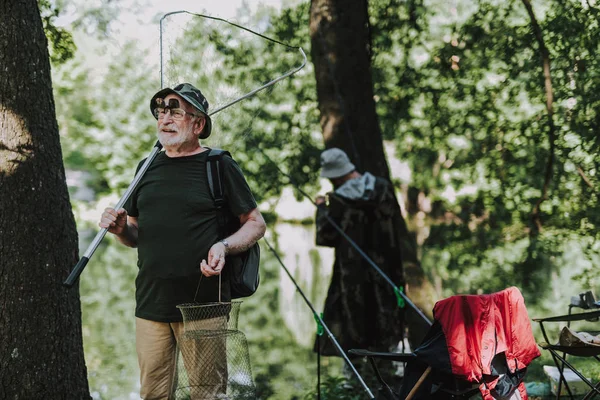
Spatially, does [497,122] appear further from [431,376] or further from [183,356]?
[183,356]

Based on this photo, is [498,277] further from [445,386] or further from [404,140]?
[445,386]

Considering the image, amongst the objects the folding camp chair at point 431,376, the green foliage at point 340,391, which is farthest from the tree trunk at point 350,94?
the folding camp chair at point 431,376

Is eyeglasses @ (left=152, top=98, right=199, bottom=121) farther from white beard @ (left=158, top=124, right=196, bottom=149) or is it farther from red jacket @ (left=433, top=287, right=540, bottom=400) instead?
red jacket @ (left=433, top=287, right=540, bottom=400)

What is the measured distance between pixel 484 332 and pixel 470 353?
0.14 m

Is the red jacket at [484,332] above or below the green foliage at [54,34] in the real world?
below

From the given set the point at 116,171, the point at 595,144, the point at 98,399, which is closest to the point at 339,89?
the point at 595,144

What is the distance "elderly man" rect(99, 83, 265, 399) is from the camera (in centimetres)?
366

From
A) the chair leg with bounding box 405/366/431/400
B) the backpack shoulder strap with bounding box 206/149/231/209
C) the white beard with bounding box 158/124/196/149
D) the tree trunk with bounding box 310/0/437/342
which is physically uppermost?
the tree trunk with bounding box 310/0/437/342

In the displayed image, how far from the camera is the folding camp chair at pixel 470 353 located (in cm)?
383

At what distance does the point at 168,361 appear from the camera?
12.3 feet

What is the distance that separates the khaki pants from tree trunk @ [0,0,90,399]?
701mm

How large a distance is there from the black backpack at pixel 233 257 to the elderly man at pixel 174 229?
25 mm

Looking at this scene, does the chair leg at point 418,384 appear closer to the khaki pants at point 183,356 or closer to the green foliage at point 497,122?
the khaki pants at point 183,356

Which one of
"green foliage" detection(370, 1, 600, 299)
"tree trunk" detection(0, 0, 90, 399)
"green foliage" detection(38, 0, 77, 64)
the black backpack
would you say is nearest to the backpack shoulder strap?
the black backpack
